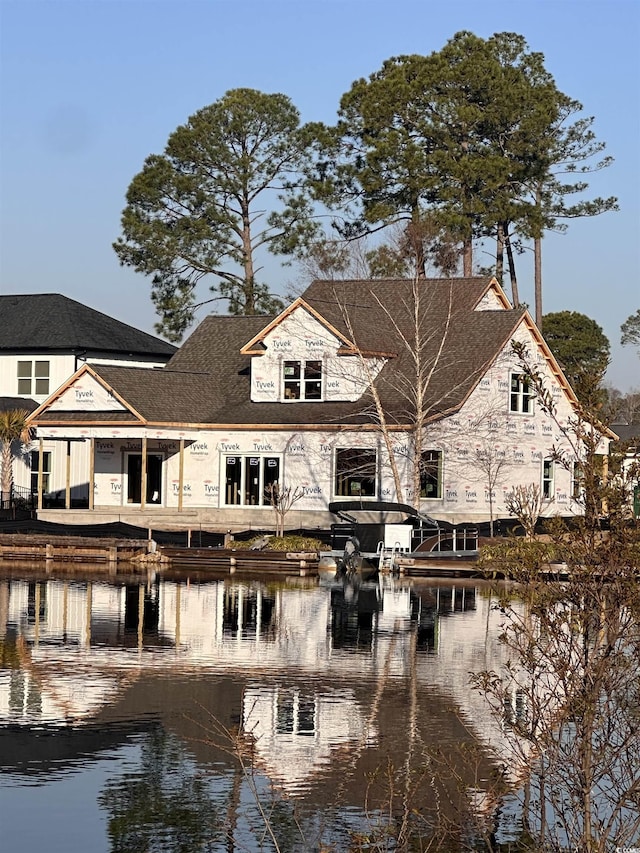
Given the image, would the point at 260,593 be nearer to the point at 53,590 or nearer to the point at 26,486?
the point at 53,590

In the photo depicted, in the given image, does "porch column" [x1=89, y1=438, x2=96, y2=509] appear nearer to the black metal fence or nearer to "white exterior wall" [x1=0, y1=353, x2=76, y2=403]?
the black metal fence

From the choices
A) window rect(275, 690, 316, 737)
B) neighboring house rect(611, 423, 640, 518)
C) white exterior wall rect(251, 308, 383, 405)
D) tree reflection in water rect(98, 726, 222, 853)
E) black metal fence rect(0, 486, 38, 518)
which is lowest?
tree reflection in water rect(98, 726, 222, 853)

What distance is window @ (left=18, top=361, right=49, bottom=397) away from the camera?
6194 cm

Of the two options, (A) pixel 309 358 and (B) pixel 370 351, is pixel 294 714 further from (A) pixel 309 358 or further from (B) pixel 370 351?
(A) pixel 309 358

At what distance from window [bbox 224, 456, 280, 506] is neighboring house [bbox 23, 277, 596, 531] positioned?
1.9 inches

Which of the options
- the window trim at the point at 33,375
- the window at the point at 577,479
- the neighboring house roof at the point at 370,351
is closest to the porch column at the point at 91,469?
the neighboring house roof at the point at 370,351

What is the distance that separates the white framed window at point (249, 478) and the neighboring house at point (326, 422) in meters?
0.05

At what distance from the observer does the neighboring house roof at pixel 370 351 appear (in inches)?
1923

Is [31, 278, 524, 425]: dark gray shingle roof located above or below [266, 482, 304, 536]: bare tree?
above

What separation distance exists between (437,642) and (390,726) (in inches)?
320

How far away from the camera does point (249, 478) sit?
166ft

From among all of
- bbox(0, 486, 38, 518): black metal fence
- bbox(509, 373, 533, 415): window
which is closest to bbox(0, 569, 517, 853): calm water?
bbox(509, 373, 533, 415): window

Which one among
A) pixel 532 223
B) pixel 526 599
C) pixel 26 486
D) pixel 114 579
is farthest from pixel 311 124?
pixel 526 599

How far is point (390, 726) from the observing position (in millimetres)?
17828
